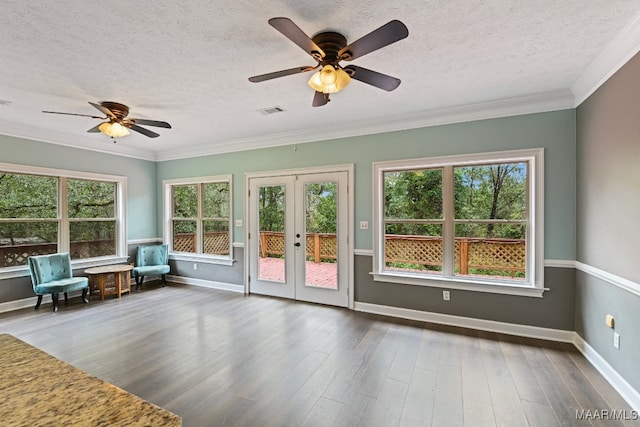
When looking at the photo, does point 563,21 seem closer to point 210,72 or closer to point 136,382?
point 210,72

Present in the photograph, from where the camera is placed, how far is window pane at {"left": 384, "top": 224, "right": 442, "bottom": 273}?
4.05m

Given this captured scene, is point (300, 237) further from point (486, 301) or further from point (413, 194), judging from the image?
point (486, 301)

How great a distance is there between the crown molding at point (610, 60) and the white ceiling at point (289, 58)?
1 centimetres

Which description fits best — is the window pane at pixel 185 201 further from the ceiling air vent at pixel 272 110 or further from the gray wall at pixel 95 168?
the ceiling air vent at pixel 272 110

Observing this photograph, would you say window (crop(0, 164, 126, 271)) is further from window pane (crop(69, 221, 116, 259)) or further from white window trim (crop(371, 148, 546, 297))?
white window trim (crop(371, 148, 546, 297))

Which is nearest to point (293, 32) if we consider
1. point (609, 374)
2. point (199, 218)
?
point (609, 374)

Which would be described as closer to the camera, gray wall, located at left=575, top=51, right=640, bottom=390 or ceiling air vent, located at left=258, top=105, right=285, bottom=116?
gray wall, located at left=575, top=51, right=640, bottom=390

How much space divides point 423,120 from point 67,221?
5.84 metres

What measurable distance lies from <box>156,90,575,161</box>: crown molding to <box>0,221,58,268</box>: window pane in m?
2.88

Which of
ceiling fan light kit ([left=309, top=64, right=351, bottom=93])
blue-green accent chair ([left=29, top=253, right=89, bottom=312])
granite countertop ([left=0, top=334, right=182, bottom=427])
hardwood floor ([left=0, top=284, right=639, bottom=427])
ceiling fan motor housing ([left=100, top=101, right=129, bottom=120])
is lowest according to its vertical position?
hardwood floor ([left=0, top=284, right=639, bottom=427])

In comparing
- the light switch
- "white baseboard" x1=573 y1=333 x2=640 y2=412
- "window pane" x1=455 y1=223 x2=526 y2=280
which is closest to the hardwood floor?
"white baseboard" x1=573 y1=333 x2=640 y2=412

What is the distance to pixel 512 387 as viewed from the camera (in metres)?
2.41

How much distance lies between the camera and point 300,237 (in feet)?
15.7

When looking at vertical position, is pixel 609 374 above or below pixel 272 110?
below
